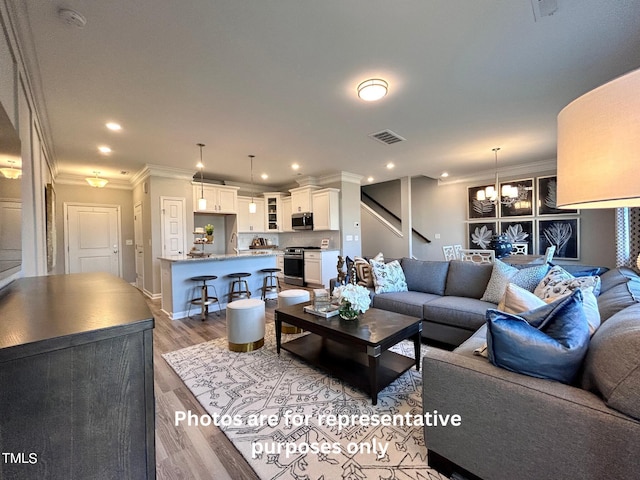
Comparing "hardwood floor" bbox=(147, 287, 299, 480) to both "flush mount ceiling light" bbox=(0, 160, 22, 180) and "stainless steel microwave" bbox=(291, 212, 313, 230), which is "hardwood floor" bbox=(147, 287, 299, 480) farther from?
"stainless steel microwave" bbox=(291, 212, 313, 230)

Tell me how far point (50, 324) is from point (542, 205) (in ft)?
25.3

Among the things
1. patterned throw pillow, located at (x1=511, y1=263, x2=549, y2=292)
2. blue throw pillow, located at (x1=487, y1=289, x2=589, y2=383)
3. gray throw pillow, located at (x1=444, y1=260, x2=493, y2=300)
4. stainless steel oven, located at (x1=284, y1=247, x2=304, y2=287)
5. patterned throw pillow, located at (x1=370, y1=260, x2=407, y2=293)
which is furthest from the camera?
stainless steel oven, located at (x1=284, y1=247, x2=304, y2=287)

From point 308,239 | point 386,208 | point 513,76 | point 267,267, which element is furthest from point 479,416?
point 386,208

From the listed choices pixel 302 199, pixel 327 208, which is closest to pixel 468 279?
pixel 327 208

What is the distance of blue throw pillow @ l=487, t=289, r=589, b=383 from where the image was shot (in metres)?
1.18

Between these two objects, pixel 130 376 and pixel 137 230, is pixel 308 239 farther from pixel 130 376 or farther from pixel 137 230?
pixel 130 376

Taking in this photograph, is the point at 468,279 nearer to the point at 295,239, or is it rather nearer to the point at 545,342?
the point at 545,342

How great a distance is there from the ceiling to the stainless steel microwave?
8.64 feet

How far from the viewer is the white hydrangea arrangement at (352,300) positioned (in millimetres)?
2322

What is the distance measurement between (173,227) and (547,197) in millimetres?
8018

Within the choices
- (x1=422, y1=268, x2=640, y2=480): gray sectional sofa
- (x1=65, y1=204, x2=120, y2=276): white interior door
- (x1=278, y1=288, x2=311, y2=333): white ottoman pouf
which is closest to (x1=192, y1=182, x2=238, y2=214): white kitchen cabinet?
(x1=65, y1=204, x2=120, y2=276): white interior door

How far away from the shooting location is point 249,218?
7129mm

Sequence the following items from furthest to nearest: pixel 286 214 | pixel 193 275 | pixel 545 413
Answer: pixel 286 214 < pixel 193 275 < pixel 545 413

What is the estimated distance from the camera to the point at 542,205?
5.89m
